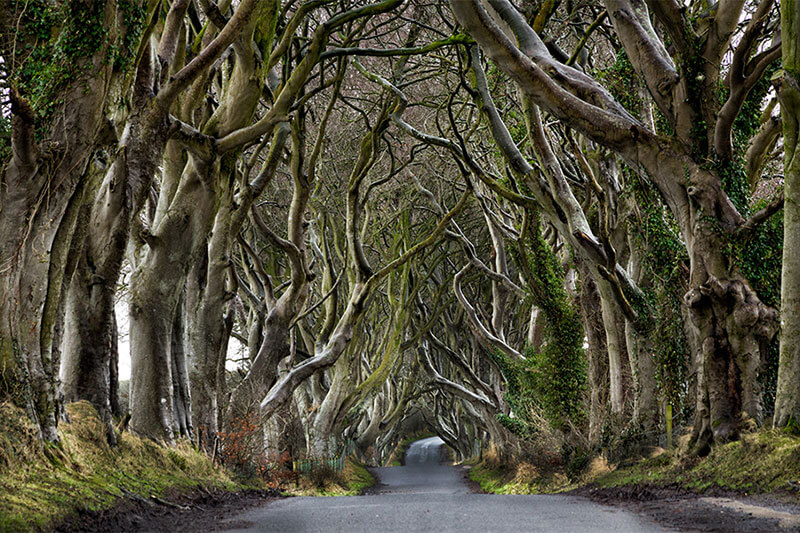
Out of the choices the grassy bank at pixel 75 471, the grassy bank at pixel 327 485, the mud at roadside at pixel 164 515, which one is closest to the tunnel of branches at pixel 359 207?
the grassy bank at pixel 75 471

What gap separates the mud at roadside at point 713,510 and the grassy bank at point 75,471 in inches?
174

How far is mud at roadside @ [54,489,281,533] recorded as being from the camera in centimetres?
495

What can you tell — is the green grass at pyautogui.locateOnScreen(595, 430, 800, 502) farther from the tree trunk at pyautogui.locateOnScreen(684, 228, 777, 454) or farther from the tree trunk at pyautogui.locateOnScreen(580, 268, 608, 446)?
the tree trunk at pyautogui.locateOnScreen(580, 268, 608, 446)

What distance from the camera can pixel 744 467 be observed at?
679 cm

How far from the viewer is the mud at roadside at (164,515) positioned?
4.95 m

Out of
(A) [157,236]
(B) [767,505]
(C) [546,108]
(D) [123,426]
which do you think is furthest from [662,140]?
(D) [123,426]

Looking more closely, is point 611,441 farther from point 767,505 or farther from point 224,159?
point 224,159

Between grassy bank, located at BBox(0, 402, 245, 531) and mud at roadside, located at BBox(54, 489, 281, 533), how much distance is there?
0.26 feet

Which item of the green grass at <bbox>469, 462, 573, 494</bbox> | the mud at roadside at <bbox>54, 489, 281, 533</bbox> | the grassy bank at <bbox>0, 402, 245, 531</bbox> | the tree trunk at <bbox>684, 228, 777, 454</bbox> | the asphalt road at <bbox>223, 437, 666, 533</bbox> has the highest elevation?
the tree trunk at <bbox>684, 228, 777, 454</bbox>

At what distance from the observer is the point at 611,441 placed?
447 inches

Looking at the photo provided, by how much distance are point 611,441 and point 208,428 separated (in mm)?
6443

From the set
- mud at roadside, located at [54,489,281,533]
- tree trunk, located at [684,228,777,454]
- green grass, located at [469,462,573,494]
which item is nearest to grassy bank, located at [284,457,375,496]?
green grass, located at [469,462,573,494]

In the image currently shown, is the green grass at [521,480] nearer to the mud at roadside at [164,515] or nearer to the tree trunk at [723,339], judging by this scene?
the tree trunk at [723,339]

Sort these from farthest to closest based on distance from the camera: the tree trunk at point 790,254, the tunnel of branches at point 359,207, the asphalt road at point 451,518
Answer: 1. the tree trunk at point 790,254
2. the tunnel of branches at point 359,207
3. the asphalt road at point 451,518
